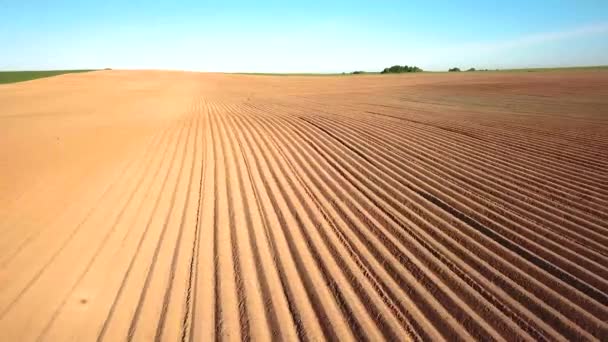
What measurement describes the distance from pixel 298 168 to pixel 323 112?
763cm

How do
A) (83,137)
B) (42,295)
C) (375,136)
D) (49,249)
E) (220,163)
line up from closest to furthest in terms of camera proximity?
1. (42,295)
2. (49,249)
3. (220,163)
4. (375,136)
5. (83,137)

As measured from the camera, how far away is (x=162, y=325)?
9.75 feet

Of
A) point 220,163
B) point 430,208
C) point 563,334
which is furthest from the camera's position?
point 220,163

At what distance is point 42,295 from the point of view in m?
3.42

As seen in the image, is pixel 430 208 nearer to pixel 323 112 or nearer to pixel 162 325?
pixel 162 325

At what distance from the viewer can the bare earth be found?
3002 mm

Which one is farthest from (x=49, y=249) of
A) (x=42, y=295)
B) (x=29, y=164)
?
(x=29, y=164)

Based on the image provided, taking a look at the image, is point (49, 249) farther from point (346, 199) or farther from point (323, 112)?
point (323, 112)

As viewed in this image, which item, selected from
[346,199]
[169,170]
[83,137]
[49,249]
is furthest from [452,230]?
[83,137]

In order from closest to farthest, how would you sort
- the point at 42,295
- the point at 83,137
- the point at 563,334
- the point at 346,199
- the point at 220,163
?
1. the point at 563,334
2. the point at 42,295
3. the point at 346,199
4. the point at 220,163
5. the point at 83,137

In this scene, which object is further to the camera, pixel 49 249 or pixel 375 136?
pixel 375 136

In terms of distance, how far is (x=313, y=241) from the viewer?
4168mm

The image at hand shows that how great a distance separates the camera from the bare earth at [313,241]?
3.00 m

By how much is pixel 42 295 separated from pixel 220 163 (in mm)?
4181
